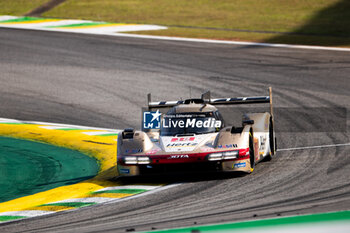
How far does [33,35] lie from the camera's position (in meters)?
30.0

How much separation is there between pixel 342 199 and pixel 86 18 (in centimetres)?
2592

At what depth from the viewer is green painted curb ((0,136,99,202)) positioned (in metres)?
12.1

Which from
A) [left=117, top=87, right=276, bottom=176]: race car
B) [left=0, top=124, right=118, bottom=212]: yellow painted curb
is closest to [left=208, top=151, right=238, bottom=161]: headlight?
[left=117, top=87, right=276, bottom=176]: race car

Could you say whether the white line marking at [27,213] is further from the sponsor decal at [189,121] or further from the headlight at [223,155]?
the sponsor decal at [189,121]

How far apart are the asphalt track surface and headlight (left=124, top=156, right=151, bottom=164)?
2.36 ft

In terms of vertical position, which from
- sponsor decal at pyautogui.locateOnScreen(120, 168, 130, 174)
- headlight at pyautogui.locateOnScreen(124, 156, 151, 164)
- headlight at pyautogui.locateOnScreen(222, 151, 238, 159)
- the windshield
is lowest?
sponsor decal at pyautogui.locateOnScreen(120, 168, 130, 174)

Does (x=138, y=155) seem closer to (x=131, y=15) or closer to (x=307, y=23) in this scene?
(x=307, y=23)

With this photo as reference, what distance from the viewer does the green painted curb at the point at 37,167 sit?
39.6ft

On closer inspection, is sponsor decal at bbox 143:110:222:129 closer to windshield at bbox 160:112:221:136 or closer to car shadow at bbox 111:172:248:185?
windshield at bbox 160:112:221:136

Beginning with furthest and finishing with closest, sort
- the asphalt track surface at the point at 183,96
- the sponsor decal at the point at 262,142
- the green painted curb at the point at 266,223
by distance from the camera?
the sponsor decal at the point at 262,142 < the asphalt track surface at the point at 183,96 < the green painted curb at the point at 266,223

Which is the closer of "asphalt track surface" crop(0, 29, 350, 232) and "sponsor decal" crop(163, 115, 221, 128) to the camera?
"asphalt track surface" crop(0, 29, 350, 232)

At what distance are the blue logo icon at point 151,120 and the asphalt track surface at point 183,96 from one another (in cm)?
161

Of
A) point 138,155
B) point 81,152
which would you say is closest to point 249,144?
point 138,155

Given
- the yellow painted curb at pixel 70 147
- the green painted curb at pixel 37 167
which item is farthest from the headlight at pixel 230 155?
the green painted curb at pixel 37 167
